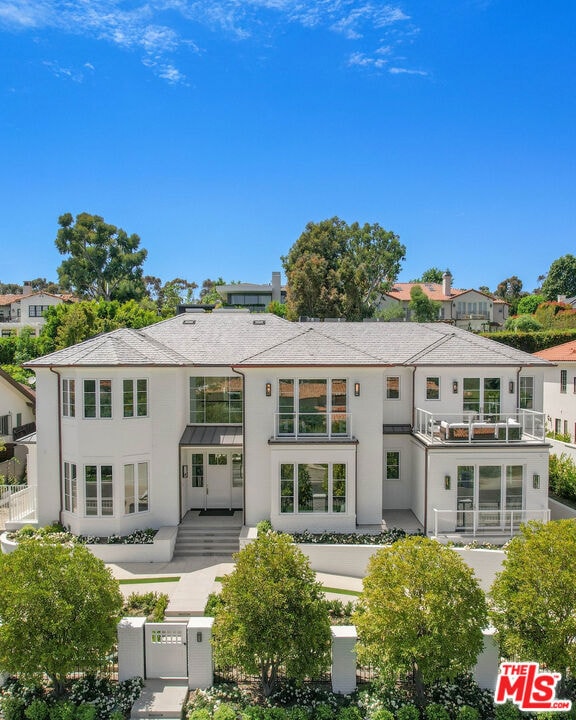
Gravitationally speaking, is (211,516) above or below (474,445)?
below

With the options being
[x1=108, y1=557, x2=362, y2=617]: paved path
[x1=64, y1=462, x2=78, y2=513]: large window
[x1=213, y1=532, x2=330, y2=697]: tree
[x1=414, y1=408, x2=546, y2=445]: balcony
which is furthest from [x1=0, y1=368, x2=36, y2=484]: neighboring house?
[x1=414, y1=408, x2=546, y2=445]: balcony

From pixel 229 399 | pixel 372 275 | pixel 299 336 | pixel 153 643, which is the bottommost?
pixel 153 643

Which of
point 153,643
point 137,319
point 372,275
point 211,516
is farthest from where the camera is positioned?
point 372,275

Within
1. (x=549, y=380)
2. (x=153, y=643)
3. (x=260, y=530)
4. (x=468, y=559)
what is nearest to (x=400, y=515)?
(x=468, y=559)

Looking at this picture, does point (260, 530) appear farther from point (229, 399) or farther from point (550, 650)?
point (550, 650)

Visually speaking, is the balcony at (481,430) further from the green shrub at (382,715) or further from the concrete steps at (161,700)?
the concrete steps at (161,700)

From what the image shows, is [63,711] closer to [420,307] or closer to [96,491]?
[96,491]
